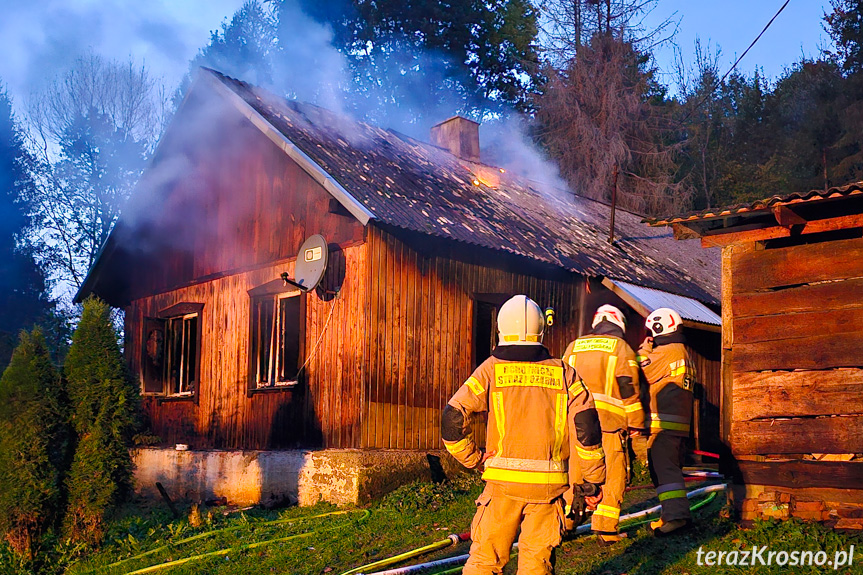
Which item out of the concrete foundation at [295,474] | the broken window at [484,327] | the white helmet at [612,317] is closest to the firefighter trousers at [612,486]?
the white helmet at [612,317]

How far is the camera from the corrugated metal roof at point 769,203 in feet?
23.6

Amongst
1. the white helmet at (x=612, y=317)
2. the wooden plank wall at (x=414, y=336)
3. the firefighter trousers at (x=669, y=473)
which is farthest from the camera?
the wooden plank wall at (x=414, y=336)

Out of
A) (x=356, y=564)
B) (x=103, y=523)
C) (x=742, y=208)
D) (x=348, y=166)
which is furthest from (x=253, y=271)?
(x=742, y=208)

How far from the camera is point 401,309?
11602 mm

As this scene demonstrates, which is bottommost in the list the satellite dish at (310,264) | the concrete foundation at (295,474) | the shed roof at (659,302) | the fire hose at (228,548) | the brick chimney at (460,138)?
the fire hose at (228,548)

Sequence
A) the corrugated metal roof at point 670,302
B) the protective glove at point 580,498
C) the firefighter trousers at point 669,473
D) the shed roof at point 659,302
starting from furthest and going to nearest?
the corrugated metal roof at point 670,302 < the shed roof at point 659,302 < the firefighter trousers at point 669,473 < the protective glove at point 580,498

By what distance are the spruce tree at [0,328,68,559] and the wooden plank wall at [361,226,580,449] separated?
3.69 m

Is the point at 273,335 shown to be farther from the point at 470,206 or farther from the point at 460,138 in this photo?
the point at 460,138

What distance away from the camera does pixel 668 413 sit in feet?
25.6

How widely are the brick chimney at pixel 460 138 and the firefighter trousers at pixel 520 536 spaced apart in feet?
46.2

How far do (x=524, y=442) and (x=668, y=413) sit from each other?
3183mm

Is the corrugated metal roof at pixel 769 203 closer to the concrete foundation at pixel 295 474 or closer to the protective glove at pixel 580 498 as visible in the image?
the protective glove at pixel 580 498

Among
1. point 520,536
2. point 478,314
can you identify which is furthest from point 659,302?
point 520,536

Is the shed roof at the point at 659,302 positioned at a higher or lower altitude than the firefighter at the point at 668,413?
higher
